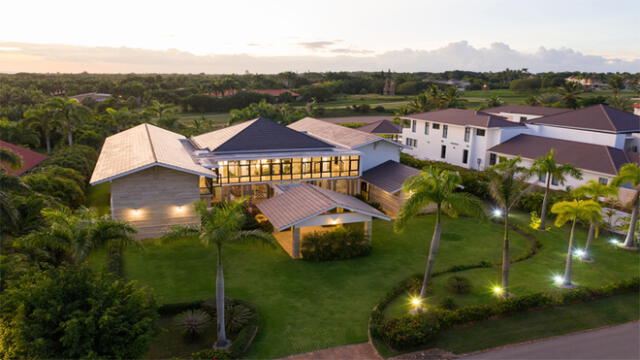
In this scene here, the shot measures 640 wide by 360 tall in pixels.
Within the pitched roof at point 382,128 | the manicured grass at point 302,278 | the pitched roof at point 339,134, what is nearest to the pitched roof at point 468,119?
the pitched roof at point 382,128

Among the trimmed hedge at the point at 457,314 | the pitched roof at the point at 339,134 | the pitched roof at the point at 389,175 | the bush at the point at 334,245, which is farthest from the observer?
the pitched roof at the point at 339,134

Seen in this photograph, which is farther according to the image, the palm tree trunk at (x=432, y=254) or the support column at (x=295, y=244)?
the support column at (x=295, y=244)

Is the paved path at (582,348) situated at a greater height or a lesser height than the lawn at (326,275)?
greater

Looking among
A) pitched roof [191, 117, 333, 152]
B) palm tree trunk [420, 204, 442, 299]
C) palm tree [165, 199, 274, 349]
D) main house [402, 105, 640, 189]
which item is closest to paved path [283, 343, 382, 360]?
palm tree [165, 199, 274, 349]

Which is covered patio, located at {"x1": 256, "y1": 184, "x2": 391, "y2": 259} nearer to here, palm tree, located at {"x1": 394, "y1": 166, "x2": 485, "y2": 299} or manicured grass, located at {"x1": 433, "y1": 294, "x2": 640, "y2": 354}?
palm tree, located at {"x1": 394, "y1": 166, "x2": 485, "y2": 299}

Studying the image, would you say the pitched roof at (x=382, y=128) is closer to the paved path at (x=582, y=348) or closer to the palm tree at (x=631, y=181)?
the palm tree at (x=631, y=181)

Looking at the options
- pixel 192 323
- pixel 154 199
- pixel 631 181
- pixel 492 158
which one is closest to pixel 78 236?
pixel 192 323
